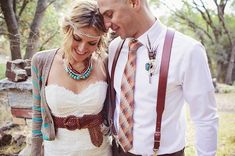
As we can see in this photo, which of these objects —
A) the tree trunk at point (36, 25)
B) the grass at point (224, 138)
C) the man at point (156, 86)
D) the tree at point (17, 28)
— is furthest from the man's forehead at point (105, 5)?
the tree trunk at point (36, 25)

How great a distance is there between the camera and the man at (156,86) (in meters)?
1.34

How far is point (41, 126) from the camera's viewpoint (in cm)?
169

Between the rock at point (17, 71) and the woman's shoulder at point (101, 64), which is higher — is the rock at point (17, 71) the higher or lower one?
the lower one

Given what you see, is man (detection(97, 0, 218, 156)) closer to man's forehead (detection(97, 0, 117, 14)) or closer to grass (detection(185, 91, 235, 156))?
man's forehead (detection(97, 0, 117, 14))

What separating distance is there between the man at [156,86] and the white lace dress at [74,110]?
0.41ft

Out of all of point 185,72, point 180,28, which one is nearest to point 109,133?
point 185,72

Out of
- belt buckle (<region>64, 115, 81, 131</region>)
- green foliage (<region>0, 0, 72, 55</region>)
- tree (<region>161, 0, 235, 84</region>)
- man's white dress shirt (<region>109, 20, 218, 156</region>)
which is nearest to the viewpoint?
man's white dress shirt (<region>109, 20, 218, 156</region>)

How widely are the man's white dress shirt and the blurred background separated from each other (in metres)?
0.51

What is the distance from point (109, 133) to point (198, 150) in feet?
1.45

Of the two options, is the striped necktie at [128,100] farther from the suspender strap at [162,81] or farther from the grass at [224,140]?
the grass at [224,140]

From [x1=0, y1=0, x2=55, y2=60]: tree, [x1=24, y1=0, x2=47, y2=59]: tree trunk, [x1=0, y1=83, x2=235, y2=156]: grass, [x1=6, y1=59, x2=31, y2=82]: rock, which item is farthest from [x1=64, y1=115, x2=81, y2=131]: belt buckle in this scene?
[x1=24, y1=0, x2=47, y2=59]: tree trunk

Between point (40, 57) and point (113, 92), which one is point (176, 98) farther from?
point (40, 57)

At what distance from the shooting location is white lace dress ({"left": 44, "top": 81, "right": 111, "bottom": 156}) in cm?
155

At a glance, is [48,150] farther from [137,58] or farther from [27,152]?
[27,152]
